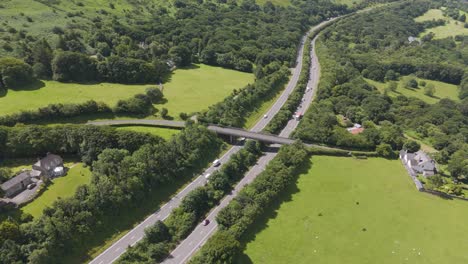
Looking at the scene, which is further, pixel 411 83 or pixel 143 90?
Result: pixel 411 83

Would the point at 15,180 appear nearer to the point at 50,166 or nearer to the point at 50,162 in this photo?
the point at 50,166

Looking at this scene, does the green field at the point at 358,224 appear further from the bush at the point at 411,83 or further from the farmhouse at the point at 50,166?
the bush at the point at 411,83

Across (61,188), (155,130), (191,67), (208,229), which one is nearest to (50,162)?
(61,188)

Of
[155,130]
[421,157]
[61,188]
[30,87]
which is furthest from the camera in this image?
[30,87]

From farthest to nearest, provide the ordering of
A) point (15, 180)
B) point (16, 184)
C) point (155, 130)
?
point (155, 130) < point (15, 180) < point (16, 184)

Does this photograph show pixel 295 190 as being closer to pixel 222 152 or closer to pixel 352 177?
pixel 352 177

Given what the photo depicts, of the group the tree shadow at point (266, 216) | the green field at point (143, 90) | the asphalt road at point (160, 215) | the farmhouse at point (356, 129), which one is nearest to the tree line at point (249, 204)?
the tree shadow at point (266, 216)

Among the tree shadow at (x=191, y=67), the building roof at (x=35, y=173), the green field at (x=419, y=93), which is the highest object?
the green field at (x=419, y=93)
